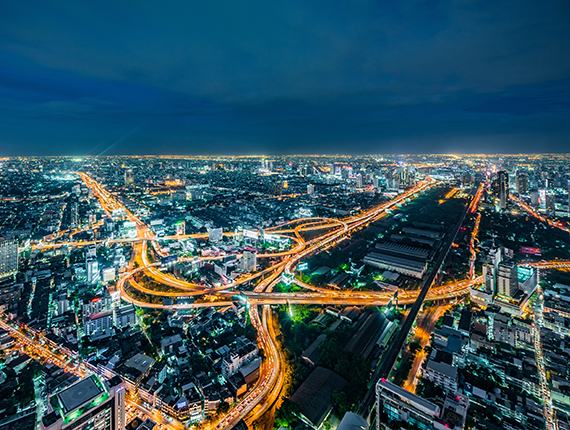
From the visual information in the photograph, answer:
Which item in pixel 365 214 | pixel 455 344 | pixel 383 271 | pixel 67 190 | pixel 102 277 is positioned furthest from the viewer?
pixel 67 190

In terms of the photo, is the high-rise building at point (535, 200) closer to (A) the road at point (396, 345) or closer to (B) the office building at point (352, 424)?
(A) the road at point (396, 345)

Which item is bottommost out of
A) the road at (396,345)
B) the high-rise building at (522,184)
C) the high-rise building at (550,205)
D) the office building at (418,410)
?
the road at (396,345)

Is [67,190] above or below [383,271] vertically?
above

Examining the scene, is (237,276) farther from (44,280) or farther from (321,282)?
(44,280)

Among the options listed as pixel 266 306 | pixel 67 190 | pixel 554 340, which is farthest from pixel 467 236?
pixel 67 190

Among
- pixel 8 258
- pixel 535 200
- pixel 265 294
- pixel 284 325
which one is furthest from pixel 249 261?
pixel 535 200

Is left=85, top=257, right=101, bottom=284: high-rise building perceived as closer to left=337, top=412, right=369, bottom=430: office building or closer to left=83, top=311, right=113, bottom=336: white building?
left=83, top=311, right=113, bottom=336: white building

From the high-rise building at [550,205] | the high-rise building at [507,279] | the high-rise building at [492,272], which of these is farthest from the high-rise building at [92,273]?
the high-rise building at [550,205]

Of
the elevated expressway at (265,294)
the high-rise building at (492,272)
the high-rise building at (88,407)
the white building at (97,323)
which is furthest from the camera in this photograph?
the high-rise building at (492,272)
